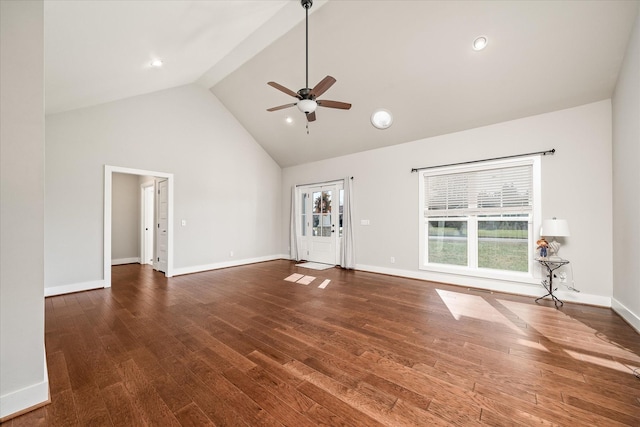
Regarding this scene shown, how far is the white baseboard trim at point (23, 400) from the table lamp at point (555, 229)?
5465mm

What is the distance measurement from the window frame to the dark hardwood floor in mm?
573

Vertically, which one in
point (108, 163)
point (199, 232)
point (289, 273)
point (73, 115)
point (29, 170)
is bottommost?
point (289, 273)

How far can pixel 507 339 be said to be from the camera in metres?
2.61

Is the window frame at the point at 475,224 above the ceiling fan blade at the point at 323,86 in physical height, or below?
below

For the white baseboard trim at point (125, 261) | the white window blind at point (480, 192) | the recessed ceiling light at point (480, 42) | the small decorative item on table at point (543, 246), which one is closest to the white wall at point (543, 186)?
the white window blind at point (480, 192)

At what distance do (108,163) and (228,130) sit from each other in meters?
2.66

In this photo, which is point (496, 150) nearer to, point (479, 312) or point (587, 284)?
point (587, 284)

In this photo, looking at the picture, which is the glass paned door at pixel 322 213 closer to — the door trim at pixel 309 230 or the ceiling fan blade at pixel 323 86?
the door trim at pixel 309 230

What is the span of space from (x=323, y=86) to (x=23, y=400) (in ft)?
12.0

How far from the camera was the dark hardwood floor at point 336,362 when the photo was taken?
162cm

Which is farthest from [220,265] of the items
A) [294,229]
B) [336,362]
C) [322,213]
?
[336,362]

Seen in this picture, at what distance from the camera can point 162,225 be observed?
5.81 meters

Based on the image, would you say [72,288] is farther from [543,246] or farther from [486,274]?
[543,246]

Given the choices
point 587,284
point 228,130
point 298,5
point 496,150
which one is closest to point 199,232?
point 228,130
